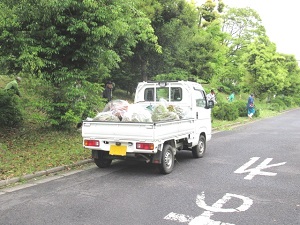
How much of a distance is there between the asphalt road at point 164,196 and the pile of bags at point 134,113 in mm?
1206

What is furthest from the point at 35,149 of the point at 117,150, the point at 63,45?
the point at 63,45

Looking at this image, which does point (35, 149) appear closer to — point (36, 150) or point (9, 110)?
point (36, 150)

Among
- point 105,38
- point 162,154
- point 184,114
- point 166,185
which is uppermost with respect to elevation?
point 105,38

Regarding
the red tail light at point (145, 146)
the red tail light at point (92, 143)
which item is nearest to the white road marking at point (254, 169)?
the red tail light at point (145, 146)

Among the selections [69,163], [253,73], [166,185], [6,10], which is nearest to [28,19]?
[6,10]

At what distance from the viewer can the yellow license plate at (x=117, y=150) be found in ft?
20.8

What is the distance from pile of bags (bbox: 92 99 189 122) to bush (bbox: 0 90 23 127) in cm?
437

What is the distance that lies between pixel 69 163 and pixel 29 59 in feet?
10.3

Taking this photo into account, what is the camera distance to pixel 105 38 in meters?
9.56

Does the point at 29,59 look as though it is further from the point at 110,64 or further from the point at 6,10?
the point at 110,64

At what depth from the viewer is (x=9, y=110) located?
10.0 m

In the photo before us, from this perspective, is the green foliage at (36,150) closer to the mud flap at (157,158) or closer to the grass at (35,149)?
the grass at (35,149)

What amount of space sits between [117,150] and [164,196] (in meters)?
1.65

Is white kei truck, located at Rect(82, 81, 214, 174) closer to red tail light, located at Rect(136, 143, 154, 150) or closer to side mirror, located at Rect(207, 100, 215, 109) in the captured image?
red tail light, located at Rect(136, 143, 154, 150)
